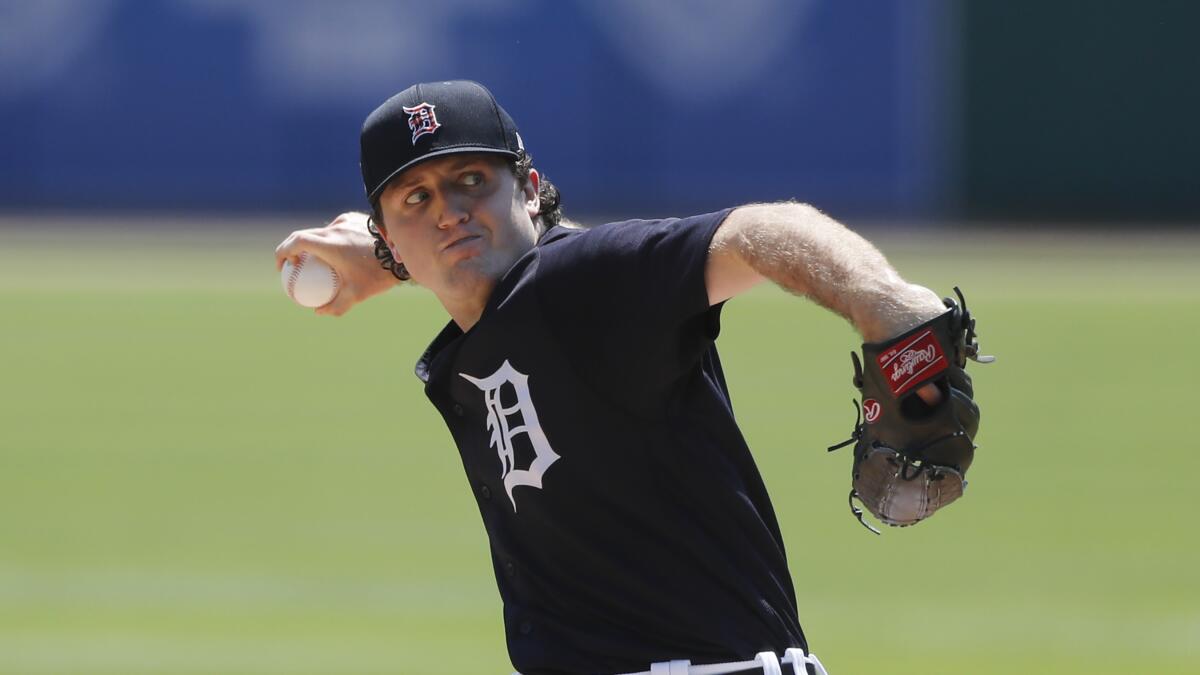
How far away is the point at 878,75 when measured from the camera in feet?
83.4

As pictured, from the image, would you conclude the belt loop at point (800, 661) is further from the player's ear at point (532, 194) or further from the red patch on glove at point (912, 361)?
the player's ear at point (532, 194)

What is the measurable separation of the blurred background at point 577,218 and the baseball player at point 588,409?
374 cm

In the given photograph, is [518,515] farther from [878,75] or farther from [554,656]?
[878,75]

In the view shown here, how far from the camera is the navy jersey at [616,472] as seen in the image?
3.23 m

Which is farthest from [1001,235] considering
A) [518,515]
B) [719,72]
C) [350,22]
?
[518,515]

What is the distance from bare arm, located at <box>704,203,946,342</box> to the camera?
2697mm

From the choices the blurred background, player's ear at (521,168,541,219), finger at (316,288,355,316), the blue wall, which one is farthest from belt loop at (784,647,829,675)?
the blue wall

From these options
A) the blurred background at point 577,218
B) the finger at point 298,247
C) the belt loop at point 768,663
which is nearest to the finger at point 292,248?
the finger at point 298,247

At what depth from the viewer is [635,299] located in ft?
10.3

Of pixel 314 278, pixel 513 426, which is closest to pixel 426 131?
pixel 513 426

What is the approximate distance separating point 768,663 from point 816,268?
37.5 inches

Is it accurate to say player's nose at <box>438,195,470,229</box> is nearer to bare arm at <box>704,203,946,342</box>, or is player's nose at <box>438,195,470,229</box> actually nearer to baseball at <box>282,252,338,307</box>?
bare arm at <box>704,203,946,342</box>

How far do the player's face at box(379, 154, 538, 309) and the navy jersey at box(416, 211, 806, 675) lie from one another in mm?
74

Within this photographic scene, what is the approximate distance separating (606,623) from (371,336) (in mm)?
13672
